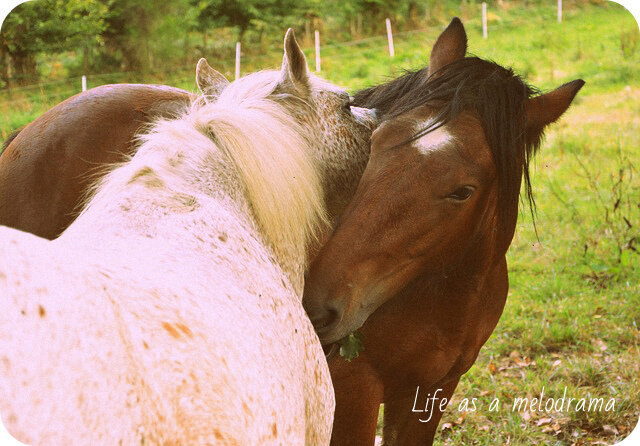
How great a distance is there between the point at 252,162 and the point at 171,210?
0.31 meters

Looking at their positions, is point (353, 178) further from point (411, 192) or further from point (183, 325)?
point (183, 325)

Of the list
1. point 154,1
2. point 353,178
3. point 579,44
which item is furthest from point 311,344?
point 579,44

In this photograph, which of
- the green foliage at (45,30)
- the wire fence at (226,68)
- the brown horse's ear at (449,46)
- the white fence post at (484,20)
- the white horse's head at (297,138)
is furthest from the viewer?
the white fence post at (484,20)

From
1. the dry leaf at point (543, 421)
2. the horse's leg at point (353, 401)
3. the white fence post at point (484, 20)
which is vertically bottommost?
the dry leaf at point (543, 421)

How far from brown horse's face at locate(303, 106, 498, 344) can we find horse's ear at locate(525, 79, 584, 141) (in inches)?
10.3

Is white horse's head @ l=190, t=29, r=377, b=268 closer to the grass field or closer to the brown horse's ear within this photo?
the brown horse's ear

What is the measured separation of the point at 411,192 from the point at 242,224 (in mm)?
518

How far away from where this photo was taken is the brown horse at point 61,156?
2357mm

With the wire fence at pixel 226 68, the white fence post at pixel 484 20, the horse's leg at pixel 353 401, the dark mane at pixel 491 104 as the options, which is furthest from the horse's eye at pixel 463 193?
the white fence post at pixel 484 20

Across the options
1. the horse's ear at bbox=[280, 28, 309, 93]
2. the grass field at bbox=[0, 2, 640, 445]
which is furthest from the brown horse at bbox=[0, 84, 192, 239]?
the horse's ear at bbox=[280, 28, 309, 93]

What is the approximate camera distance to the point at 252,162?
5.13 ft

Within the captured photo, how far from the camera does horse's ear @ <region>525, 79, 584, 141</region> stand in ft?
6.66

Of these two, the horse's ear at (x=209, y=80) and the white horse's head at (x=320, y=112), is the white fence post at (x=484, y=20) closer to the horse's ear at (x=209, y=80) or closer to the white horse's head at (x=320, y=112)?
the white horse's head at (x=320, y=112)

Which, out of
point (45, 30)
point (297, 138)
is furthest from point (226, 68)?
point (297, 138)
